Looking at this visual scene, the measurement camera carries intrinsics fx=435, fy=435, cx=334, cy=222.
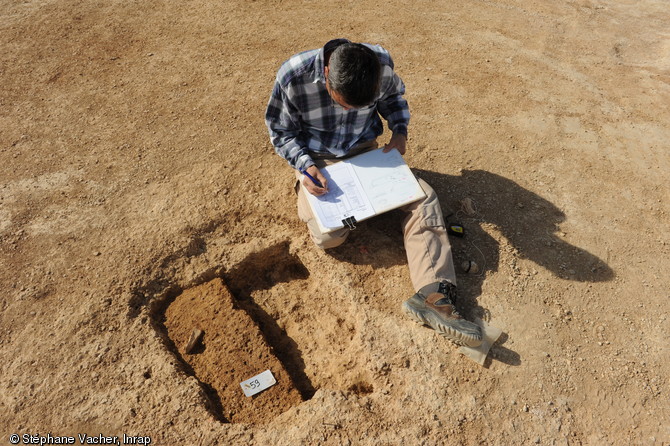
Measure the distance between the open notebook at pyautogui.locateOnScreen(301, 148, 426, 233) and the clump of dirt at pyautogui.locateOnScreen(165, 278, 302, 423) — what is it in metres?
0.96

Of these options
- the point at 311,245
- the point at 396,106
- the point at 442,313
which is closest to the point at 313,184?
the point at 311,245

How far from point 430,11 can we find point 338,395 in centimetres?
602

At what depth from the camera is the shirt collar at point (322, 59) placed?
9.52 ft

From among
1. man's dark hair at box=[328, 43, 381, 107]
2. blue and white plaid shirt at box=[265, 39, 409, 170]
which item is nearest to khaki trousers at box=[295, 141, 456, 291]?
blue and white plaid shirt at box=[265, 39, 409, 170]

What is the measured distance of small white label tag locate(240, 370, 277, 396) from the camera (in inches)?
117

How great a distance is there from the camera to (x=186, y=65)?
213 inches

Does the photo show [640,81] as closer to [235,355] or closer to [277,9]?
[277,9]

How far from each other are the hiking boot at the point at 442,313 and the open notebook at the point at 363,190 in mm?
680

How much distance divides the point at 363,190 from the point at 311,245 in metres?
0.69

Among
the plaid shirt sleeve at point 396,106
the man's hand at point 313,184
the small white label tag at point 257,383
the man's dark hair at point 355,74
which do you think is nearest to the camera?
the man's dark hair at point 355,74

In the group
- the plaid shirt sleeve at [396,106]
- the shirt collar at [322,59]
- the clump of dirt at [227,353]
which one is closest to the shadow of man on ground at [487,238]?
the plaid shirt sleeve at [396,106]

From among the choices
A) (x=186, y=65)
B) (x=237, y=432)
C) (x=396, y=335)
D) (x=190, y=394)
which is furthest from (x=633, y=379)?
(x=186, y=65)

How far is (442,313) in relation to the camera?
307cm

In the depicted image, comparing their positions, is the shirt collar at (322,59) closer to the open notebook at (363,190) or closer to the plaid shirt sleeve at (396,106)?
the plaid shirt sleeve at (396,106)
